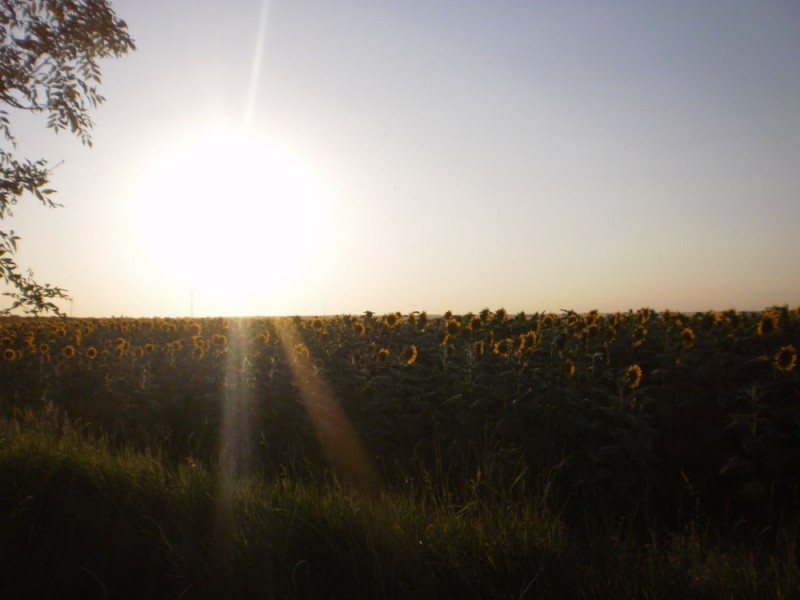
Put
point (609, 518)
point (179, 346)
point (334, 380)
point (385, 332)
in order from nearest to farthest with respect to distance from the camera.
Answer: point (609, 518) < point (334, 380) < point (385, 332) < point (179, 346)

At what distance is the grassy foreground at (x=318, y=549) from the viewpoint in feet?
11.0

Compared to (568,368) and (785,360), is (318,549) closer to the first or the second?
(568,368)

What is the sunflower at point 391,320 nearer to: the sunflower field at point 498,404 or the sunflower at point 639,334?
the sunflower field at point 498,404

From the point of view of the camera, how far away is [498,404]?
680 centimetres

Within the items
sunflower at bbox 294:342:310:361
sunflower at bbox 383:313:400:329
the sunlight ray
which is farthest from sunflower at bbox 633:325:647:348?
sunflower at bbox 294:342:310:361

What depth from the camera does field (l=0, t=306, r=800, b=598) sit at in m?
3.65

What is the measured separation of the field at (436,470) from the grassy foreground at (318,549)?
0.02m

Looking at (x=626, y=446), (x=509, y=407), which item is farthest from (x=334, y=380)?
(x=626, y=446)

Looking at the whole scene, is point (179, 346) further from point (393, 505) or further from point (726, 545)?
point (726, 545)

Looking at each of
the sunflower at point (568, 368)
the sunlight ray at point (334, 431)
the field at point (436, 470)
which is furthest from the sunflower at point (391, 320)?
the sunflower at point (568, 368)

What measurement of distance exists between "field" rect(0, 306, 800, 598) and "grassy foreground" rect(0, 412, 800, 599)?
2 cm

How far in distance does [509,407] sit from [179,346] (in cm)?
740

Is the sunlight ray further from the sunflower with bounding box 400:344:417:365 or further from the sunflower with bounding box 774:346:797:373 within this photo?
the sunflower with bounding box 774:346:797:373

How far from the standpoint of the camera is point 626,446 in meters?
5.46
